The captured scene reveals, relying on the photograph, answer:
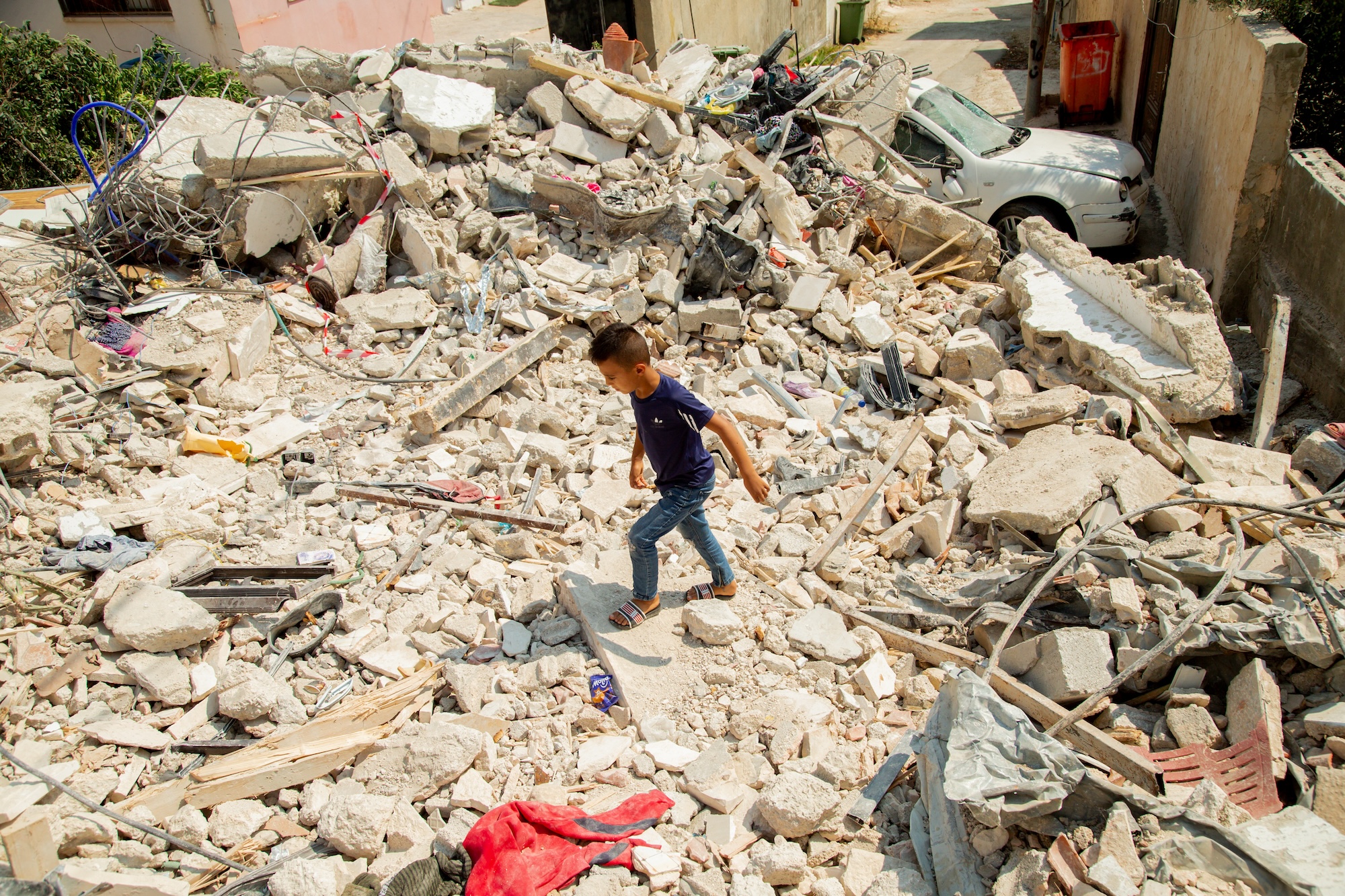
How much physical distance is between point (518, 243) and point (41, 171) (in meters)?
6.90

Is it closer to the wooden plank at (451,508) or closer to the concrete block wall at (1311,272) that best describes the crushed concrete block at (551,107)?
the wooden plank at (451,508)

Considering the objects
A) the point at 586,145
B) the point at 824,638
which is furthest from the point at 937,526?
the point at 586,145

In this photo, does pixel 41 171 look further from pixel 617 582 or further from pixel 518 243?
pixel 617 582

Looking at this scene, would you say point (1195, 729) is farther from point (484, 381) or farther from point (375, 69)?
point (375, 69)

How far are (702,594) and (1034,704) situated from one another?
5.53 ft

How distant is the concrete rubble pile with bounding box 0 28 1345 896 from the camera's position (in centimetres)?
326

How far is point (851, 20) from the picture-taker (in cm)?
2006

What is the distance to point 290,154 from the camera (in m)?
7.30

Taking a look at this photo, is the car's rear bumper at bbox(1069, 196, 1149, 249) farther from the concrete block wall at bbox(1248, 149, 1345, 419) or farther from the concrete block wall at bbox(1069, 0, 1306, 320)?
the concrete block wall at bbox(1248, 149, 1345, 419)

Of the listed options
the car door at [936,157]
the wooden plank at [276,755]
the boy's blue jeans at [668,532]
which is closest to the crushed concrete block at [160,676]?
the wooden plank at [276,755]

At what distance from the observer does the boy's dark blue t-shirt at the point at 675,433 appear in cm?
390

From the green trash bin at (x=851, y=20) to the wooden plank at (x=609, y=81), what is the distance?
1319 centimetres

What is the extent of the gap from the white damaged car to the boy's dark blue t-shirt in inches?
248

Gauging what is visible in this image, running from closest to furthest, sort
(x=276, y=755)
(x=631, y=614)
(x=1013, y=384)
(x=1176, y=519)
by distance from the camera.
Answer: (x=276, y=755) < (x=631, y=614) < (x=1176, y=519) < (x=1013, y=384)
